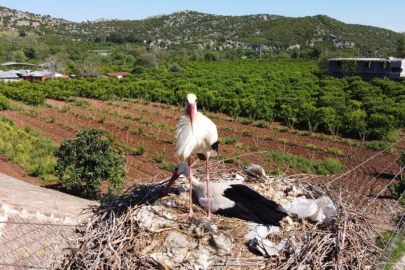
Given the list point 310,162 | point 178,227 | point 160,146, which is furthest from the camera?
point 160,146

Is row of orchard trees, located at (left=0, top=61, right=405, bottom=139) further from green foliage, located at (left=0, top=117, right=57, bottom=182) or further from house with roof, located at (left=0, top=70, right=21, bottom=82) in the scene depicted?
house with roof, located at (left=0, top=70, right=21, bottom=82)

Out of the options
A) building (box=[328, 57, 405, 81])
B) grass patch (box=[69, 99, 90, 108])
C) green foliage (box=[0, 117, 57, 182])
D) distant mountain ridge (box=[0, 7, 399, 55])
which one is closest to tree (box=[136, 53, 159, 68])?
building (box=[328, 57, 405, 81])

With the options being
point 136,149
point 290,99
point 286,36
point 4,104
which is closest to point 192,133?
point 136,149

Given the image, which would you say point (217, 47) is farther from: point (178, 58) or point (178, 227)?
point (178, 227)

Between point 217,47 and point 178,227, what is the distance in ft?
467

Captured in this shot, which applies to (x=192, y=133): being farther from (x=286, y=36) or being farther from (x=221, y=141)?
→ (x=286, y=36)

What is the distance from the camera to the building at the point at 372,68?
144 ft

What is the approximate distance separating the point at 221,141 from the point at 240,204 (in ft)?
42.5

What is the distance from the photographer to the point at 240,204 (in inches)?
185

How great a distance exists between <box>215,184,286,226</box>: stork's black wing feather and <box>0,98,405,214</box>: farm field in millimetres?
4665

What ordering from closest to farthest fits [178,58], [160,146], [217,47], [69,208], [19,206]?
[19,206] → [69,208] → [160,146] → [178,58] → [217,47]

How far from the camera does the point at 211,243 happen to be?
164 inches

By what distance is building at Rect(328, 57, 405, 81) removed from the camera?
43.8 metres

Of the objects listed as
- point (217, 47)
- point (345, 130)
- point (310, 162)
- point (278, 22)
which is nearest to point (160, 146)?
point (310, 162)
